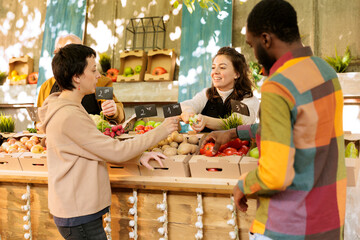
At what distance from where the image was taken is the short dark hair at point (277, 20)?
0.99m

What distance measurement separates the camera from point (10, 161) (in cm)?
214

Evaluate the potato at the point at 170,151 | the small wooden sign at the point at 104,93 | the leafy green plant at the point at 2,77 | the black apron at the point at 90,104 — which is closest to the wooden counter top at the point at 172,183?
the potato at the point at 170,151

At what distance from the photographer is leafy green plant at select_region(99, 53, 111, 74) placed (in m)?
5.16

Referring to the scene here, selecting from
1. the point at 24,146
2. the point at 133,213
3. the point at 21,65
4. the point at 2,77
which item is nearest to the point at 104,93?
the point at 133,213

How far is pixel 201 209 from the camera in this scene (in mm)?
1737

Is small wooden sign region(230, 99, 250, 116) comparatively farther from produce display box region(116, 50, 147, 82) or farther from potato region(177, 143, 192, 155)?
produce display box region(116, 50, 147, 82)

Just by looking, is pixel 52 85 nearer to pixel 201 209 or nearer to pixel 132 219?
pixel 132 219

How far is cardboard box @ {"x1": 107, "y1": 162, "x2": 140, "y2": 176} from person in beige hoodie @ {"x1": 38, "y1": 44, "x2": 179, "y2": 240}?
26 centimetres

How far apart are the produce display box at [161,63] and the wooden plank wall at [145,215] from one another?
2.91m

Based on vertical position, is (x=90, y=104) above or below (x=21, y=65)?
below

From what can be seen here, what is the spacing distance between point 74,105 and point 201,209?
0.81 m

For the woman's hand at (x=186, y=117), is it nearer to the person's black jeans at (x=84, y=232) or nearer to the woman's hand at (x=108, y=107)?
the woman's hand at (x=108, y=107)

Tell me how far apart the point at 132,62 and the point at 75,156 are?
3843 mm

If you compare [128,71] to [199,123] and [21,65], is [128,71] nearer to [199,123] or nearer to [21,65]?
[21,65]
